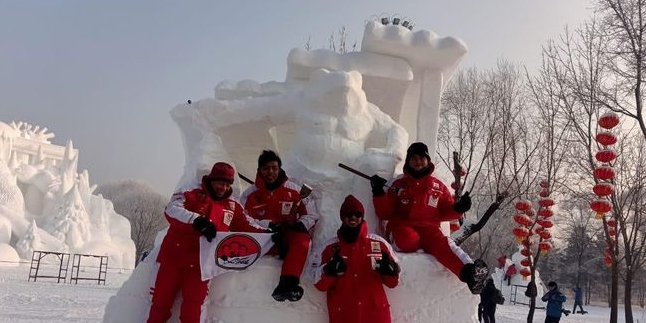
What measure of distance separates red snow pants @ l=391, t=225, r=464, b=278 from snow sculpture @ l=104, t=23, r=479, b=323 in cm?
8

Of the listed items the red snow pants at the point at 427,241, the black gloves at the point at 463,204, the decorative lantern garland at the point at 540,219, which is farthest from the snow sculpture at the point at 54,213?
the black gloves at the point at 463,204

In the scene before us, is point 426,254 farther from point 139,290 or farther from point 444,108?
point 444,108

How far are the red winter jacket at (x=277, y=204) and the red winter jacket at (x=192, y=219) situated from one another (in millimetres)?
263

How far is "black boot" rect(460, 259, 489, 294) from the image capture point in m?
3.22

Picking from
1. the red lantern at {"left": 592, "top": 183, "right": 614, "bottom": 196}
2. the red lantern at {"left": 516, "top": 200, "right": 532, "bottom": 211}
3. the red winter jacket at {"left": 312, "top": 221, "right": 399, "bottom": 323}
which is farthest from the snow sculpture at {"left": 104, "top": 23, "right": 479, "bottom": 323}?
the red lantern at {"left": 516, "top": 200, "right": 532, "bottom": 211}

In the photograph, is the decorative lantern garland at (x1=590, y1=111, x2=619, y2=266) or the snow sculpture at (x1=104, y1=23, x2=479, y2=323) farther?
the decorative lantern garland at (x1=590, y1=111, x2=619, y2=266)

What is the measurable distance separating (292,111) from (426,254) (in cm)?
259

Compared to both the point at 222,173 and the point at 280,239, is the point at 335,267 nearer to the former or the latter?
the point at 280,239

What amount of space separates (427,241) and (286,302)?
1030mm

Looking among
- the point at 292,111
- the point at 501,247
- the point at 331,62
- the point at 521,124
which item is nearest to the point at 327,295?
the point at 292,111

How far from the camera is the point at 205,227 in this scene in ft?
10.1

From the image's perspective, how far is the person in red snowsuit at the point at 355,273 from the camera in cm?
305

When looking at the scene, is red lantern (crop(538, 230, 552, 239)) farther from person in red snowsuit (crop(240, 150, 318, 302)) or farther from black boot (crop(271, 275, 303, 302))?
black boot (crop(271, 275, 303, 302))

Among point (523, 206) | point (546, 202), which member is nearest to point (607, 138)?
point (523, 206)
